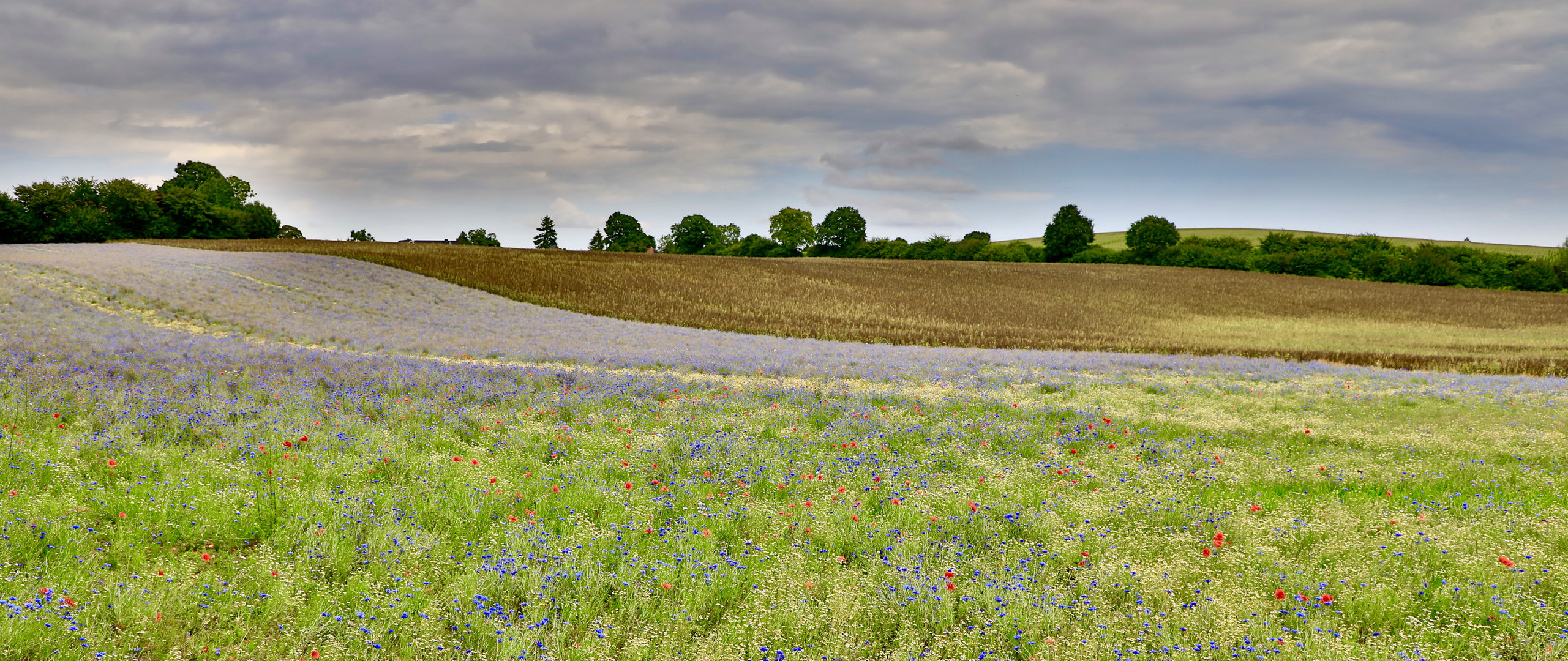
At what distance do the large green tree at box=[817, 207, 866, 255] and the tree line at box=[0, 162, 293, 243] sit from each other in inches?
3011

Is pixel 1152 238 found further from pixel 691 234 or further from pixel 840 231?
pixel 691 234

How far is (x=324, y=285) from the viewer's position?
109 ft

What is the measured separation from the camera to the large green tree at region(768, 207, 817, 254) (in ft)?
370

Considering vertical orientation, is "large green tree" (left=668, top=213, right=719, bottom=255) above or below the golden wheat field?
above

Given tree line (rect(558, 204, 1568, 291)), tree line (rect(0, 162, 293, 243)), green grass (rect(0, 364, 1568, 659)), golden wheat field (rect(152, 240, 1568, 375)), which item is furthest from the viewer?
tree line (rect(558, 204, 1568, 291))

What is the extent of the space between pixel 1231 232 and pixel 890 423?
126 metres

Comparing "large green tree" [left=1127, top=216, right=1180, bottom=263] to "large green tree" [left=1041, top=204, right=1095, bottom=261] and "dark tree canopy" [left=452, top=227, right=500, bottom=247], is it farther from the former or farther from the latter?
"dark tree canopy" [left=452, top=227, right=500, bottom=247]

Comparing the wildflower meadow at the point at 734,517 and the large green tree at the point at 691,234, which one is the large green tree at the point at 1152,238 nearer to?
the large green tree at the point at 691,234

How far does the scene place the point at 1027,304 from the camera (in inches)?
1864

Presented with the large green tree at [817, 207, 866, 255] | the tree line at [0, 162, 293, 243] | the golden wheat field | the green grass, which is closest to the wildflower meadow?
the green grass

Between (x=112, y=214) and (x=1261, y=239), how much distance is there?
146 metres

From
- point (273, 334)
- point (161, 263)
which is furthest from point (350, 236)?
point (273, 334)

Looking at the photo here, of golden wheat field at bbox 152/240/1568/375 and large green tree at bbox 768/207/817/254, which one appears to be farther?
large green tree at bbox 768/207/817/254

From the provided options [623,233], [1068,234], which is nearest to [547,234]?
[623,233]
